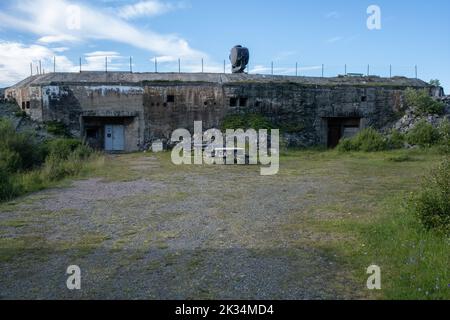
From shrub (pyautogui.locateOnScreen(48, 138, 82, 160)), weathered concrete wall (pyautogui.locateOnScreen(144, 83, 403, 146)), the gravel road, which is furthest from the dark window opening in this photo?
the gravel road

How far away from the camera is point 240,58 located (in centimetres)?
2416

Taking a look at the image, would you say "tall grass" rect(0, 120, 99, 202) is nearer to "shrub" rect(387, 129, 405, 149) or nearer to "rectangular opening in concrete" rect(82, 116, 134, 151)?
"rectangular opening in concrete" rect(82, 116, 134, 151)

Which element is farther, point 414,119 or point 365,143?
point 414,119

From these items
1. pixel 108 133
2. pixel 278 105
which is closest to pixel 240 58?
pixel 278 105

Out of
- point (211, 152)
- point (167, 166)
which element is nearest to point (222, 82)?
point (211, 152)

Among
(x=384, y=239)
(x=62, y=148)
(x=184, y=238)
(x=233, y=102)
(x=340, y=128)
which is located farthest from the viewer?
(x=340, y=128)

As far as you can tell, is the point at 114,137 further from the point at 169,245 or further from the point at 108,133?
the point at 169,245

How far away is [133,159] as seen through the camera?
17250 millimetres

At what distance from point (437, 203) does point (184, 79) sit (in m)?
18.1

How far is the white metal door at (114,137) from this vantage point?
69.3 feet

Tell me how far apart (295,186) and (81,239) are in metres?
5.76

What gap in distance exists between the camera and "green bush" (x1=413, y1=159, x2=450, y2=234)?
5.49 m

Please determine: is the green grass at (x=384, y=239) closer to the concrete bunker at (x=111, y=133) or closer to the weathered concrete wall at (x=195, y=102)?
the weathered concrete wall at (x=195, y=102)

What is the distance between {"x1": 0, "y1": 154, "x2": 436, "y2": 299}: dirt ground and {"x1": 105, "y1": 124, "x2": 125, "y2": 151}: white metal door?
9748 millimetres
